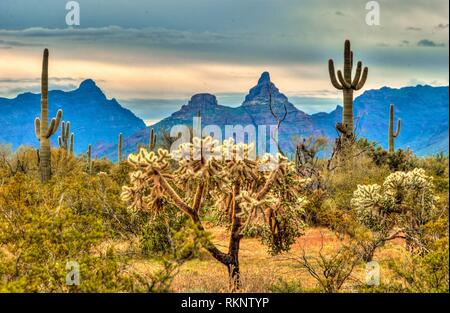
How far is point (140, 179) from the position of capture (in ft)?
31.9

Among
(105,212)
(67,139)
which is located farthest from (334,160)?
(67,139)

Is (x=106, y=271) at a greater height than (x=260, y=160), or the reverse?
(x=260, y=160)

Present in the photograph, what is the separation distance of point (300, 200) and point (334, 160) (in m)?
13.6

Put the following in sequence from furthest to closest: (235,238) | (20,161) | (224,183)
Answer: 1. (20,161)
2. (235,238)
3. (224,183)

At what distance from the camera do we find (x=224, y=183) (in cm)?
970

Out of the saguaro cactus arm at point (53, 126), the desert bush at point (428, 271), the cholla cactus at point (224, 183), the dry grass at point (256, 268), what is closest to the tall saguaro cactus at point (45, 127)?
the saguaro cactus arm at point (53, 126)

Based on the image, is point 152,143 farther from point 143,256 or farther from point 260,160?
point 260,160

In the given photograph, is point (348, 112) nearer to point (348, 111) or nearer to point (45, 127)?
point (348, 111)

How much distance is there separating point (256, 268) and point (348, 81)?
47.8ft

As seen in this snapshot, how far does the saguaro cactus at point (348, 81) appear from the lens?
25234 mm

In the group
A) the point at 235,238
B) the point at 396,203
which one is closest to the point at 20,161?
the point at 396,203

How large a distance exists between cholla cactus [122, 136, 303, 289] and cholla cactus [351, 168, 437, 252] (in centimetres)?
397

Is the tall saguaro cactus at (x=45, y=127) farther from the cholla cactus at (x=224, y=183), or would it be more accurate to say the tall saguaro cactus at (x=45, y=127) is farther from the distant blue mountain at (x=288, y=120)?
the cholla cactus at (x=224, y=183)

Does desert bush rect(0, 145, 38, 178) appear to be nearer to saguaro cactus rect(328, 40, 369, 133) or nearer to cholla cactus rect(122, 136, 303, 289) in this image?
saguaro cactus rect(328, 40, 369, 133)
